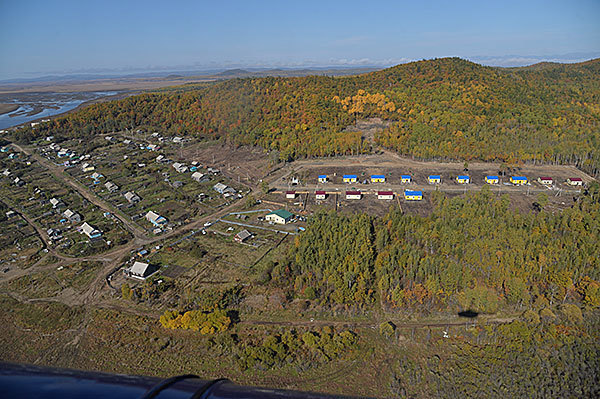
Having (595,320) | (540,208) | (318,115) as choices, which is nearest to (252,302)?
(595,320)

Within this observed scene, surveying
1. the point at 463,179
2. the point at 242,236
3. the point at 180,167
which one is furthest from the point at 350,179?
the point at 180,167

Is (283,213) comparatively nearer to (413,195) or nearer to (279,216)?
Result: (279,216)

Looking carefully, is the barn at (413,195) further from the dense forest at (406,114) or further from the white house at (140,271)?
the white house at (140,271)

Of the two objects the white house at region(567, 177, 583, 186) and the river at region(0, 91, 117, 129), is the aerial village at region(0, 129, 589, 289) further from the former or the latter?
the river at region(0, 91, 117, 129)

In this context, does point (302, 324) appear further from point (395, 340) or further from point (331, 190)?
point (331, 190)

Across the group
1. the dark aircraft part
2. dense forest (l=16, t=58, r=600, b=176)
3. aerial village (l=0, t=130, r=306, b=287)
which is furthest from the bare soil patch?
the dark aircraft part

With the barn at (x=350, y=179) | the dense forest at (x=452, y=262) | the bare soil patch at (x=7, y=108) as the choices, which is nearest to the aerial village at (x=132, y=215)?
the dense forest at (x=452, y=262)
